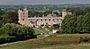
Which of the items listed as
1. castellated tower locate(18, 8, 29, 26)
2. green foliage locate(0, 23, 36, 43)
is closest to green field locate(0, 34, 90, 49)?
green foliage locate(0, 23, 36, 43)

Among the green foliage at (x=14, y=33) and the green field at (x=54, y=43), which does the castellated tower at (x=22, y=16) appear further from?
the green field at (x=54, y=43)

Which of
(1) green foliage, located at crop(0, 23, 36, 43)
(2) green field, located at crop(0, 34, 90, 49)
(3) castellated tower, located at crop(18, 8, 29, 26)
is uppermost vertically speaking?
(2) green field, located at crop(0, 34, 90, 49)

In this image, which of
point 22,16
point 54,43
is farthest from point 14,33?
point 22,16

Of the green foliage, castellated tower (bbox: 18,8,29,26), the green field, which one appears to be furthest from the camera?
castellated tower (bbox: 18,8,29,26)

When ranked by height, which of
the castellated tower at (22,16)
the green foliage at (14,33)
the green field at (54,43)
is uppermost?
the green field at (54,43)

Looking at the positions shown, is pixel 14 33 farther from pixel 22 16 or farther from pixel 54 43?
pixel 22 16

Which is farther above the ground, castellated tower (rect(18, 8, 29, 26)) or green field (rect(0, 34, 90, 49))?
green field (rect(0, 34, 90, 49))

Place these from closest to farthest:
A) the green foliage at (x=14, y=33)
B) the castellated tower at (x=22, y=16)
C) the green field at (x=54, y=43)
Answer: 1. the green field at (x=54, y=43)
2. the green foliage at (x=14, y=33)
3. the castellated tower at (x=22, y=16)

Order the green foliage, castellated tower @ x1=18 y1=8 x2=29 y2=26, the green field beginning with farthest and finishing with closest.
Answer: castellated tower @ x1=18 y1=8 x2=29 y2=26
the green foliage
the green field

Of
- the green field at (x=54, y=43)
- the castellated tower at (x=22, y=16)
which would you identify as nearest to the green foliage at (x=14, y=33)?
the green field at (x=54, y=43)

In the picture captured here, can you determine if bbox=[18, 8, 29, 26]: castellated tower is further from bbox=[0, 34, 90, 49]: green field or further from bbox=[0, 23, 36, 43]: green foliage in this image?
bbox=[0, 34, 90, 49]: green field

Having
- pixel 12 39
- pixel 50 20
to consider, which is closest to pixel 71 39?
pixel 12 39

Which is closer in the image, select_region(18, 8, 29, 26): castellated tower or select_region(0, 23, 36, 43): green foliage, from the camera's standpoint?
select_region(0, 23, 36, 43): green foliage

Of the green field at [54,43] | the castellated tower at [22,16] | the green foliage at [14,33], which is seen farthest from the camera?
the castellated tower at [22,16]
